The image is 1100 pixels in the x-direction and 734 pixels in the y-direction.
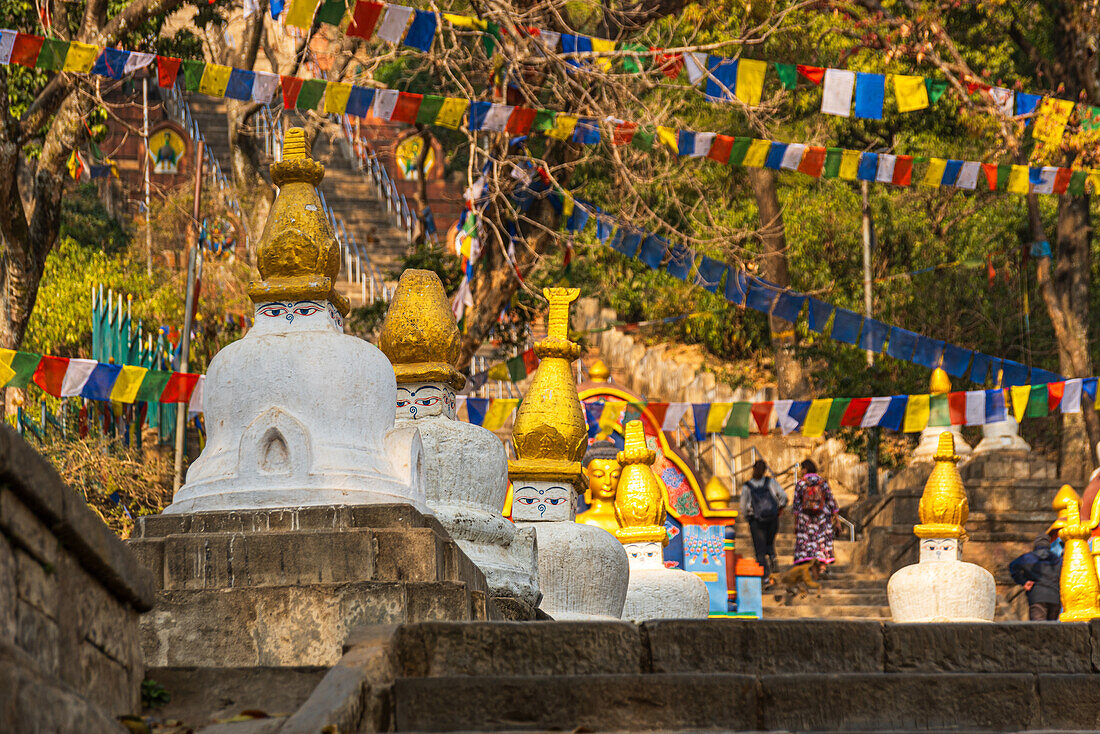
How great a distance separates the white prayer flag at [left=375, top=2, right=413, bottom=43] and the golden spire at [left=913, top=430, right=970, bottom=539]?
5488mm

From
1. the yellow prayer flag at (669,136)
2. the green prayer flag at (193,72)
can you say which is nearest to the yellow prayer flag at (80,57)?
the green prayer flag at (193,72)

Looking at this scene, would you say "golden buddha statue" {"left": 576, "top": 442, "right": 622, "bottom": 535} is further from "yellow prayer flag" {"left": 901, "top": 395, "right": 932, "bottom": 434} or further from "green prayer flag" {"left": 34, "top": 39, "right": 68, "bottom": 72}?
"yellow prayer flag" {"left": 901, "top": 395, "right": 932, "bottom": 434}

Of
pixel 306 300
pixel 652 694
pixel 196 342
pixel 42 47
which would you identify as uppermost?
pixel 42 47

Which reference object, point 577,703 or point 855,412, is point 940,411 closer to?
point 855,412

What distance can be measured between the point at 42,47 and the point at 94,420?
20.3ft

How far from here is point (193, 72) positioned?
12867 mm

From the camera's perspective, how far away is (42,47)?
12.2m

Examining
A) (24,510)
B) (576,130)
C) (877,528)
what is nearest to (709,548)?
(877,528)

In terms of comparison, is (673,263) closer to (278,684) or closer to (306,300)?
(306,300)

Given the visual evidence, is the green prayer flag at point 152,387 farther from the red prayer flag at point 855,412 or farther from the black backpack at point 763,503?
the red prayer flag at point 855,412

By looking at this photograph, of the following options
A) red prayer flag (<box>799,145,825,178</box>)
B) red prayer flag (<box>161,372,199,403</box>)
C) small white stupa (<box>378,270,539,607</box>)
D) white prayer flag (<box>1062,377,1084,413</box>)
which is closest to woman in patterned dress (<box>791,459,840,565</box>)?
white prayer flag (<box>1062,377,1084,413</box>)

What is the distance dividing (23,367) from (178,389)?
1471 millimetres

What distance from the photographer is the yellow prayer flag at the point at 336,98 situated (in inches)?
515

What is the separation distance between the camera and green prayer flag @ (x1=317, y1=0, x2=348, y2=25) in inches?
477
